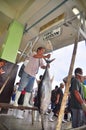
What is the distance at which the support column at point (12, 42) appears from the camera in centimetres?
428

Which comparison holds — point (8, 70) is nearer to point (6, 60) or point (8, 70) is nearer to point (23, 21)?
point (6, 60)

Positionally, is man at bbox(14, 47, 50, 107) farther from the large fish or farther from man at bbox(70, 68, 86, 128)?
man at bbox(70, 68, 86, 128)

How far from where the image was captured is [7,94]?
4.35 metres

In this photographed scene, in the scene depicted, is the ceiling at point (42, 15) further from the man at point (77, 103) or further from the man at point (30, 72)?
the man at point (77, 103)

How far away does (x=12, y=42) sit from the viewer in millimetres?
4449

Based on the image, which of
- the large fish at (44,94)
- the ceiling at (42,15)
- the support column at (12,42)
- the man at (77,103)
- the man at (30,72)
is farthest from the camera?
the support column at (12,42)

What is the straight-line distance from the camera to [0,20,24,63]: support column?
4281 millimetres

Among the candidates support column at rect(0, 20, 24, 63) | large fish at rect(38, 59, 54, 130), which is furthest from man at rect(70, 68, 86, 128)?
support column at rect(0, 20, 24, 63)

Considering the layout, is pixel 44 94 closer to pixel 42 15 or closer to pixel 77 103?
pixel 77 103

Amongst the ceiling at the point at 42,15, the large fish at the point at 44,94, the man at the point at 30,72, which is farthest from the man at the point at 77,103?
the ceiling at the point at 42,15

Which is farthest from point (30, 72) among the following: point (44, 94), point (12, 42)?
point (12, 42)

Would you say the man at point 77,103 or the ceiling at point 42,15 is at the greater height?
the ceiling at point 42,15

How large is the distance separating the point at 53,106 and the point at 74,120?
9.71 ft

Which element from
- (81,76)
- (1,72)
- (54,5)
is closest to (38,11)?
(54,5)
